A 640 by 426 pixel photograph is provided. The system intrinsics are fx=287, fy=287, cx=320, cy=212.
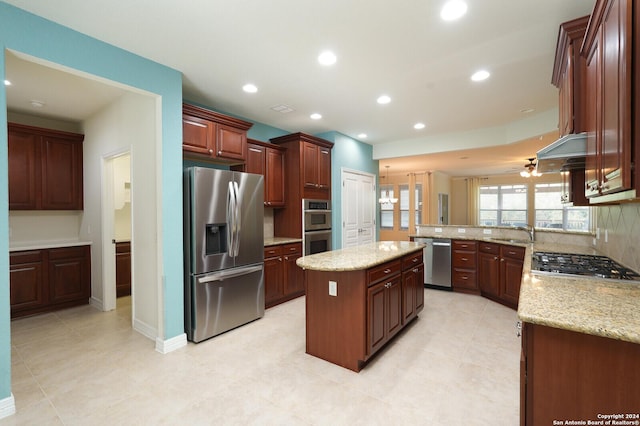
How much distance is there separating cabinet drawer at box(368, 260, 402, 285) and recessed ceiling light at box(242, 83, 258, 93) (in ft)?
7.91

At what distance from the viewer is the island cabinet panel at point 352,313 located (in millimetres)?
2387

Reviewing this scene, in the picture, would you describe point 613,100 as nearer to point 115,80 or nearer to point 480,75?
point 480,75

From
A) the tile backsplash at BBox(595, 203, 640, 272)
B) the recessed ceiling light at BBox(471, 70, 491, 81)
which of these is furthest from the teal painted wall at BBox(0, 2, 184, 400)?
the tile backsplash at BBox(595, 203, 640, 272)

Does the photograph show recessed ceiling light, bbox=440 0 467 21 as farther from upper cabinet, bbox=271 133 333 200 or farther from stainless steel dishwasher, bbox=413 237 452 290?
stainless steel dishwasher, bbox=413 237 452 290

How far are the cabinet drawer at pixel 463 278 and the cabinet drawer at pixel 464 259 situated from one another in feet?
0.31

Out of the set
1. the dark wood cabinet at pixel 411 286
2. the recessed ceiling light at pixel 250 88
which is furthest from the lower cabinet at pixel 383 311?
the recessed ceiling light at pixel 250 88

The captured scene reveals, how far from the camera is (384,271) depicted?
2.65m

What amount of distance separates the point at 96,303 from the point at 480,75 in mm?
5677

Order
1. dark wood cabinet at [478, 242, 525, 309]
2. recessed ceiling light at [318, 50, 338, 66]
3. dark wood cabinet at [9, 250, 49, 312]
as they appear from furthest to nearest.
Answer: dark wood cabinet at [478, 242, 525, 309], dark wood cabinet at [9, 250, 49, 312], recessed ceiling light at [318, 50, 338, 66]

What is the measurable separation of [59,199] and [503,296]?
21.2 feet

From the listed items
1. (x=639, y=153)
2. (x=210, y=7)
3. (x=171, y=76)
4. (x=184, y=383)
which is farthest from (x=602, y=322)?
(x=171, y=76)

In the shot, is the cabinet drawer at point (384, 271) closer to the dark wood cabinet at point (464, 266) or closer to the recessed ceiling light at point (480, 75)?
the recessed ceiling light at point (480, 75)

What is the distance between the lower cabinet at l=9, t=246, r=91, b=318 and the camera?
3609mm

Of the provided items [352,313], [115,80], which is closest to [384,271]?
[352,313]
